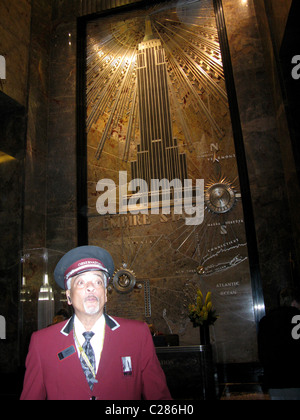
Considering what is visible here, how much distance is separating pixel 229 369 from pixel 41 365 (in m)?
4.71

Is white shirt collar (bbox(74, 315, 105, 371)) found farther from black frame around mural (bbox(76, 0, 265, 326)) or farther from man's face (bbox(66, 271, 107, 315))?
black frame around mural (bbox(76, 0, 265, 326))

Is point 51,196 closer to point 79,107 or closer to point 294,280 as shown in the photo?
point 79,107

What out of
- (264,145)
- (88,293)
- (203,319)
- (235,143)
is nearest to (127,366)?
(88,293)

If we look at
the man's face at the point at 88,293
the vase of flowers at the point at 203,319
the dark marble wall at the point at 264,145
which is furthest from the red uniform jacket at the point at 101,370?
the dark marble wall at the point at 264,145

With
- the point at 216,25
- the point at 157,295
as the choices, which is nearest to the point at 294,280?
the point at 157,295

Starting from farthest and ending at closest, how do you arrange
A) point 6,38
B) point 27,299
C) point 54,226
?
point 54,226
point 6,38
point 27,299

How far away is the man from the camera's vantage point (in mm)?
1524

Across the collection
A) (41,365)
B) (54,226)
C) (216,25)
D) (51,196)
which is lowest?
(41,365)

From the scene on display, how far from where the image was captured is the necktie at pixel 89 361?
1531mm

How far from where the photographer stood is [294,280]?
5590 millimetres

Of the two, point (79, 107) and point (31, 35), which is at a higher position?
point (31, 35)

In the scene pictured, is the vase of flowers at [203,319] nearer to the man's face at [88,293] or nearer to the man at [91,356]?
the man at [91,356]

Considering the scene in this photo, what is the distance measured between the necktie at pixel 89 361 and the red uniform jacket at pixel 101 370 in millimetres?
20

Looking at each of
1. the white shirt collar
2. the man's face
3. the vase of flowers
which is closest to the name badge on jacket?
the white shirt collar
